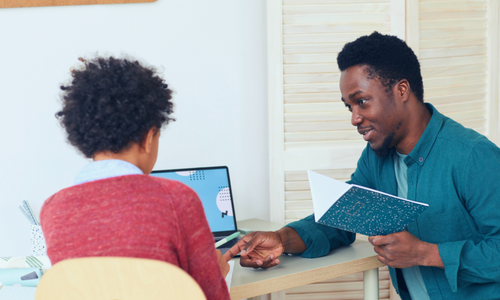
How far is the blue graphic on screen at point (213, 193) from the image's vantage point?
1438 mm

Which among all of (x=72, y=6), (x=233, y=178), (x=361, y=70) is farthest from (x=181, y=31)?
(x=361, y=70)

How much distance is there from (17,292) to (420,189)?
0.94 meters

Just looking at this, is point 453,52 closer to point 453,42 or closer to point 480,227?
point 453,42

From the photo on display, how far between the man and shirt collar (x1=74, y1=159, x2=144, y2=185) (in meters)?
0.48

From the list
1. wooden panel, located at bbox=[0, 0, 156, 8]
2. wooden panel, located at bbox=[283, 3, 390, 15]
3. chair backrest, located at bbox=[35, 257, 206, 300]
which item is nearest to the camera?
chair backrest, located at bbox=[35, 257, 206, 300]

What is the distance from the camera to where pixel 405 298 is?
1170mm

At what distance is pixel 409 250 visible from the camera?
0.98 meters

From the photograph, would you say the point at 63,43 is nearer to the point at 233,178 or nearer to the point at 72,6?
the point at 72,6

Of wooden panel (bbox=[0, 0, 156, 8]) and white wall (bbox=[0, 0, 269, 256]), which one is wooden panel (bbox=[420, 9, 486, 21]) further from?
wooden panel (bbox=[0, 0, 156, 8])

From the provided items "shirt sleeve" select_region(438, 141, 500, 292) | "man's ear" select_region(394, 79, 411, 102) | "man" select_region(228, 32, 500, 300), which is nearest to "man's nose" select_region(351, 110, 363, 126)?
"man" select_region(228, 32, 500, 300)

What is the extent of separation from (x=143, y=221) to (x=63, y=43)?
111cm

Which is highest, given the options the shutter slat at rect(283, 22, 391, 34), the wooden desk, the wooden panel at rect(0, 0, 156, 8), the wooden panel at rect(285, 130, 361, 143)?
the wooden panel at rect(0, 0, 156, 8)

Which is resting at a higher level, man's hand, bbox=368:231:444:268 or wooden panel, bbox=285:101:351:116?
wooden panel, bbox=285:101:351:116

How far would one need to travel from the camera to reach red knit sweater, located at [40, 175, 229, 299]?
61 centimetres
